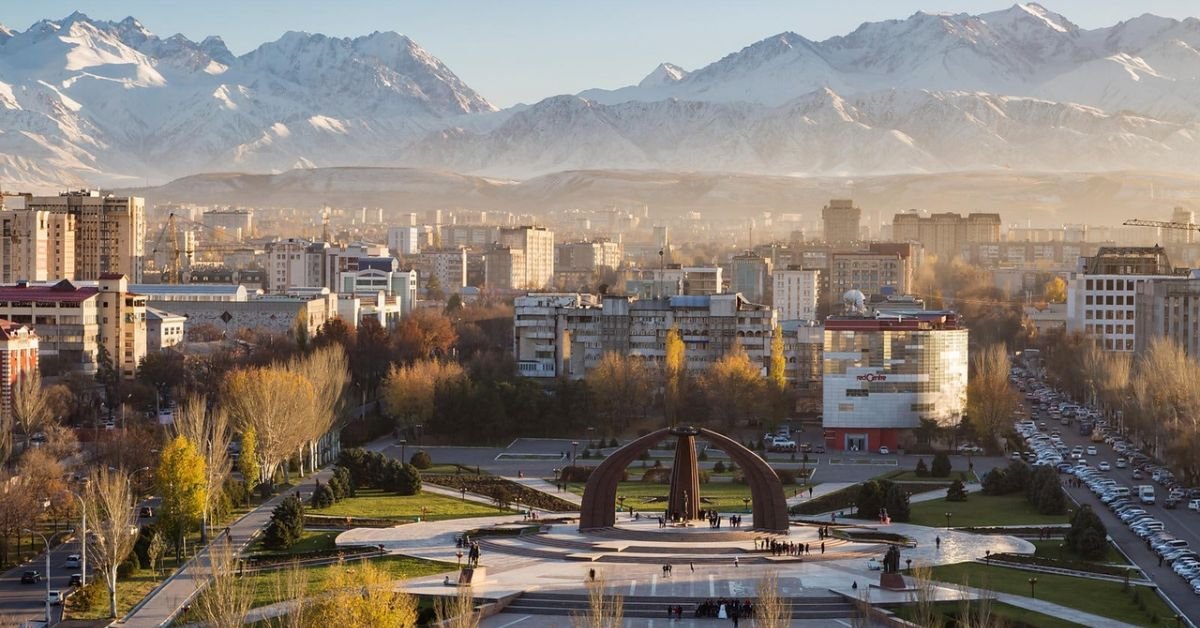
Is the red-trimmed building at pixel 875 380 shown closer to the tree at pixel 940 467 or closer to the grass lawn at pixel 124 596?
the tree at pixel 940 467

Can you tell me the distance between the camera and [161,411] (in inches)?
2579

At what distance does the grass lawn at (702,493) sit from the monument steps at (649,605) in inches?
503

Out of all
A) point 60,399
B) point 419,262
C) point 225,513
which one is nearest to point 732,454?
point 225,513

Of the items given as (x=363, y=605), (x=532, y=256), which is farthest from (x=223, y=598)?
(x=532, y=256)

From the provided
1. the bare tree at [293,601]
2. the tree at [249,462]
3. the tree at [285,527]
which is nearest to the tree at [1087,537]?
the bare tree at [293,601]

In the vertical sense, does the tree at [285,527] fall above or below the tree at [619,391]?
below

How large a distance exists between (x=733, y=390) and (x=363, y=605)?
4060 cm

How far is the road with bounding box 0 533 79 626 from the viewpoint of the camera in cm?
3691

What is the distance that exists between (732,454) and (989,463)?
20.7 meters

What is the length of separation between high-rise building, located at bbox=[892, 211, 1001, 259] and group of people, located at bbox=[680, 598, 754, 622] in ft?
495

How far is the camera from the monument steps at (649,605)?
1427 inches

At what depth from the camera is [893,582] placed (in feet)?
123

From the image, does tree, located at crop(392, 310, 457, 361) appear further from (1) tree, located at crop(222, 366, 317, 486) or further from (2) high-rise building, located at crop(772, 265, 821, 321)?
(2) high-rise building, located at crop(772, 265, 821, 321)

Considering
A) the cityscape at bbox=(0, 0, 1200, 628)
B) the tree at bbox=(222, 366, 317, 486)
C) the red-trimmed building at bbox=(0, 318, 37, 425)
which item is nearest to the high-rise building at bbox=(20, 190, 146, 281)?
the cityscape at bbox=(0, 0, 1200, 628)
